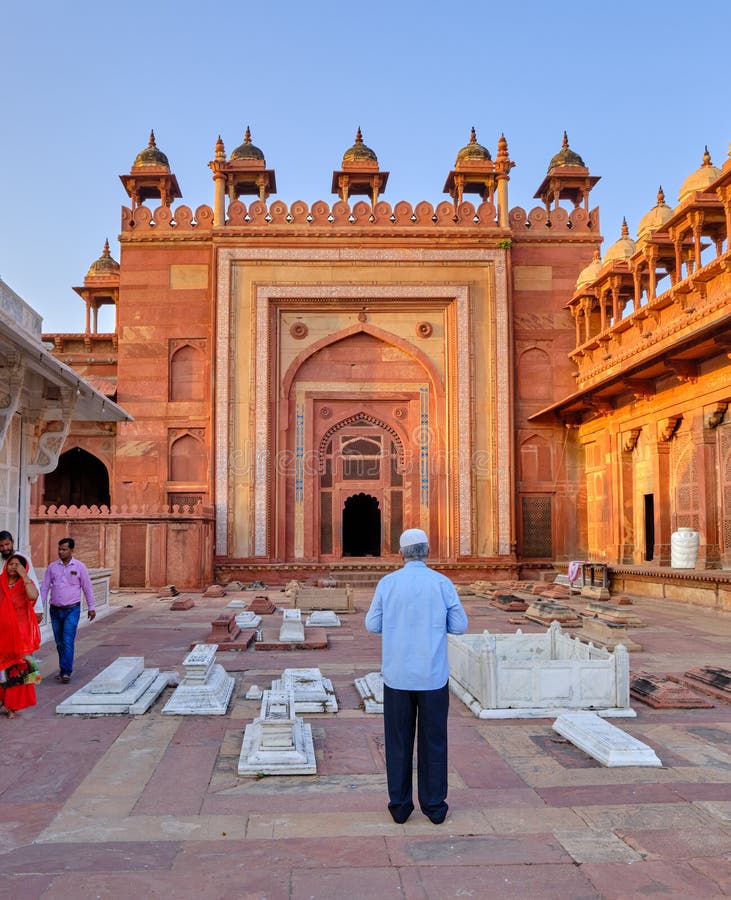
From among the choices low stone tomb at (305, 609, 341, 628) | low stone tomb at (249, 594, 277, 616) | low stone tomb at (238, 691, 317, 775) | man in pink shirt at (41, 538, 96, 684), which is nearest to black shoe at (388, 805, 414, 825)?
low stone tomb at (238, 691, 317, 775)

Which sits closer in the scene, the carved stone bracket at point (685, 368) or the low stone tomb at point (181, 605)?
the low stone tomb at point (181, 605)

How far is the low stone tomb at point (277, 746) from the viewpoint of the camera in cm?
415

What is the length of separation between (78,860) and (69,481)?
916 inches

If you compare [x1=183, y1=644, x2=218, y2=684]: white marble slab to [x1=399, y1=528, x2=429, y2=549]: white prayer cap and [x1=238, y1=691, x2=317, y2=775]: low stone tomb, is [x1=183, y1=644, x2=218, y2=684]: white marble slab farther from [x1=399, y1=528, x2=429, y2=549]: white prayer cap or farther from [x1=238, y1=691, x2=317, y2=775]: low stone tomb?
[x1=399, y1=528, x2=429, y2=549]: white prayer cap

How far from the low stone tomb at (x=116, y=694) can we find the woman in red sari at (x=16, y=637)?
28cm

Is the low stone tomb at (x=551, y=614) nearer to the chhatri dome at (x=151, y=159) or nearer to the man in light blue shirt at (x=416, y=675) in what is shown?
the man in light blue shirt at (x=416, y=675)

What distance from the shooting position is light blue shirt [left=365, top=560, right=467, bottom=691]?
11.4 ft

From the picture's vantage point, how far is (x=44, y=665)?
24.6 ft

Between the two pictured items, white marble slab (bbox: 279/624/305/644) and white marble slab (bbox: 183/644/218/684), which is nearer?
white marble slab (bbox: 183/644/218/684)

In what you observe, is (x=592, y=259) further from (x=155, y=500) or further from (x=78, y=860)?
(x=78, y=860)

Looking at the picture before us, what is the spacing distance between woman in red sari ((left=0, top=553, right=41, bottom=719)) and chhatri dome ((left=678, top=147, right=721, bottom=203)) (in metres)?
12.0

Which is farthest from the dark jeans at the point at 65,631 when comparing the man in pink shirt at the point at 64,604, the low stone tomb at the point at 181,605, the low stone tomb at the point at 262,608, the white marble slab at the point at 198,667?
the low stone tomb at the point at 181,605

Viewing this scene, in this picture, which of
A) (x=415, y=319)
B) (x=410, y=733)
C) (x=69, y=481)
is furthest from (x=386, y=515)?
(x=410, y=733)

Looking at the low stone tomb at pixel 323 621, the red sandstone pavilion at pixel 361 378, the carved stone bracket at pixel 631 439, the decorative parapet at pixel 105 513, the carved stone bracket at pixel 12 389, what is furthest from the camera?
the red sandstone pavilion at pixel 361 378
